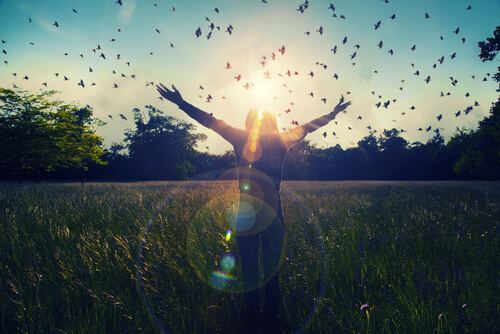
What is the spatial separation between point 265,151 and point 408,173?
73.9 m

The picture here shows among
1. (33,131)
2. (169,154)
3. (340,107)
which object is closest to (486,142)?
(340,107)

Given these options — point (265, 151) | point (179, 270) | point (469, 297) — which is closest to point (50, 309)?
point (179, 270)

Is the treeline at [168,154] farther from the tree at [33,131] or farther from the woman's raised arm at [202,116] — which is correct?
the woman's raised arm at [202,116]

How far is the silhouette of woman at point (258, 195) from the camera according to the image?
74.5 inches

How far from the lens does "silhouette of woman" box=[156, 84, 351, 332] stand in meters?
1.89

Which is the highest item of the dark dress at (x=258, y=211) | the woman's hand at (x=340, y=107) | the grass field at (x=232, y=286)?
the woman's hand at (x=340, y=107)

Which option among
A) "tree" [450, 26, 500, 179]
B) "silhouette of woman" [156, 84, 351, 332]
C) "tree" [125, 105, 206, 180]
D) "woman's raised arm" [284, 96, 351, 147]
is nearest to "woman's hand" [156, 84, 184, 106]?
"silhouette of woman" [156, 84, 351, 332]

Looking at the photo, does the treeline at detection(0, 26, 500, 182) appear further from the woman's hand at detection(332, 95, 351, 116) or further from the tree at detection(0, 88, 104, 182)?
the woman's hand at detection(332, 95, 351, 116)

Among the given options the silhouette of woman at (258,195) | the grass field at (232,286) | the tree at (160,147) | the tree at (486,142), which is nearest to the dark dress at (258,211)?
the silhouette of woman at (258,195)

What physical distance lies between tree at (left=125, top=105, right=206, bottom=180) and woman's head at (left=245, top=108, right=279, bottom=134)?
52719 millimetres

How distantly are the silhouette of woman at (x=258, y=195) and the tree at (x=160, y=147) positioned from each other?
52.6 metres

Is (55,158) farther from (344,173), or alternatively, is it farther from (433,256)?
(344,173)

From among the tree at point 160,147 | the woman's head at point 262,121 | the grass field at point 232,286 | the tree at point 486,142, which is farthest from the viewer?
the tree at point 160,147

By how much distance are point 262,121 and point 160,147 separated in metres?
56.0
